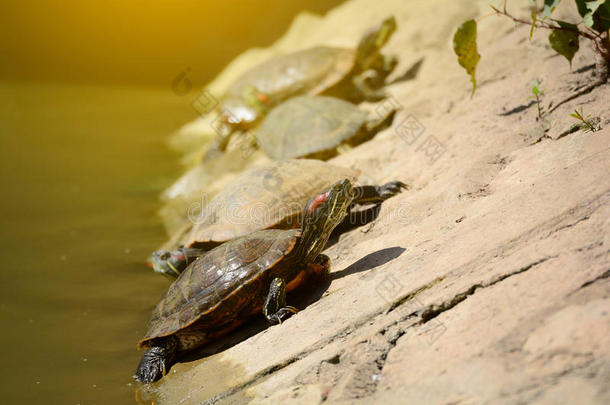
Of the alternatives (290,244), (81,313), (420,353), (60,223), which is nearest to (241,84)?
(60,223)

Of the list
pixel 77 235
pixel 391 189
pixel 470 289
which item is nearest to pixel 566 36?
pixel 391 189

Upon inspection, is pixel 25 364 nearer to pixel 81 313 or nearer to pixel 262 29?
pixel 81 313

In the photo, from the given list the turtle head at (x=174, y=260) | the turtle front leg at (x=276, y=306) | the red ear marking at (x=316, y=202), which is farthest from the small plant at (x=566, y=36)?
the turtle head at (x=174, y=260)

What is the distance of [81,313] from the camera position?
4.28 metres

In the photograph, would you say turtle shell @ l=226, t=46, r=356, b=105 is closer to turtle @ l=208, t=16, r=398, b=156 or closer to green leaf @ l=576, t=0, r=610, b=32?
turtle @ l=208, t=16, r=398, b=156

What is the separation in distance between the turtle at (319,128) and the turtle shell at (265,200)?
4.46ft

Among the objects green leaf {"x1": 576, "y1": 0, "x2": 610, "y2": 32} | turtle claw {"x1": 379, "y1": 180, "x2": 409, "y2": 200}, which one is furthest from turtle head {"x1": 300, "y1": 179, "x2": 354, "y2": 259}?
green leaf {"x1": 576, "y1": 0, "x2": 610, "y2": 32}

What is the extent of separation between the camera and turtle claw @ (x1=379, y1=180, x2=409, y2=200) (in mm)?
4160

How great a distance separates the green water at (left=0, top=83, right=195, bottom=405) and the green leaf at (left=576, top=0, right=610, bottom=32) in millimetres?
3886

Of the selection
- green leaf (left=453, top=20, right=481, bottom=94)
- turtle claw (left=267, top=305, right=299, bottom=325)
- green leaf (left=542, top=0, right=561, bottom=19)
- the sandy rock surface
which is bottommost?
the sandy rock surface

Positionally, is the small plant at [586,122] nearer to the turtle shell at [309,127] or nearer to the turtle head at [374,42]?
the turtle shell at [309,127]

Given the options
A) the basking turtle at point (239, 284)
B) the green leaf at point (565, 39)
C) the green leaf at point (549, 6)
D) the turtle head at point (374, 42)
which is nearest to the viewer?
the basking turtle at point (239, 284)

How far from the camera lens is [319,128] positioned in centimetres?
609

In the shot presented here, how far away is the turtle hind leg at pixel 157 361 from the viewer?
3.26 m
